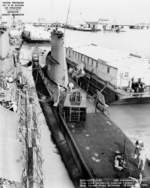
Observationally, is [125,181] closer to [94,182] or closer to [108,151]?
[94,182]

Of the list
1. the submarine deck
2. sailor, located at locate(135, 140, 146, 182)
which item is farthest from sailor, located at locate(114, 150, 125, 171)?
sailor, located at locate(135, 140, 146, 182)

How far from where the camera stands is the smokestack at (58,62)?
1321 cm

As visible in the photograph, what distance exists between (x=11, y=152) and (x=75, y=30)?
55852 millimetres

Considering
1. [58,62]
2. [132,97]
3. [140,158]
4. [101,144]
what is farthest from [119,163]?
[58,62]

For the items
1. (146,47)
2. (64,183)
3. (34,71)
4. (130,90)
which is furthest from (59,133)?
(146,47)

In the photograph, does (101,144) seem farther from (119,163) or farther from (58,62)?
(58,62)

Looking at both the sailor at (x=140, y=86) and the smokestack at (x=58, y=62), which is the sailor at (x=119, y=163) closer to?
the smokestack at (x=58, y=62)

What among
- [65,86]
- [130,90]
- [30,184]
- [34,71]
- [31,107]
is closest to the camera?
[30,184]

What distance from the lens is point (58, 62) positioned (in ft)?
45.1

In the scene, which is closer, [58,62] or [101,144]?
[101,144]

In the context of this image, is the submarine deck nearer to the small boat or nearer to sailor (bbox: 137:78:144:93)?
the small boat

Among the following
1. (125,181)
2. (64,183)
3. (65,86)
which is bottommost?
(64,183)

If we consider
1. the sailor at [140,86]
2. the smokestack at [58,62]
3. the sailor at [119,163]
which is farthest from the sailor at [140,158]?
the sailor at [140,86]

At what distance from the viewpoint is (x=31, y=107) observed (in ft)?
36.5
